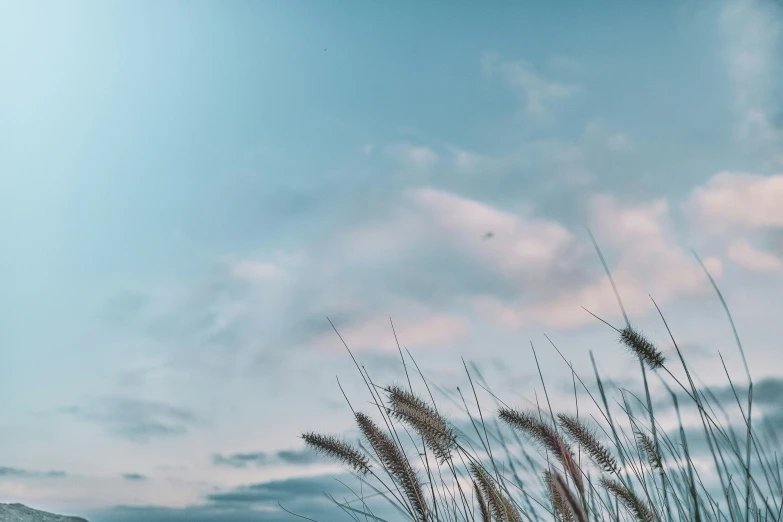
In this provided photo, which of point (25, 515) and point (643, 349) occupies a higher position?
point (643, 349)

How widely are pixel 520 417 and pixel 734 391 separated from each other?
3.85 feet

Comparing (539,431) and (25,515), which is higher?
(539,431)

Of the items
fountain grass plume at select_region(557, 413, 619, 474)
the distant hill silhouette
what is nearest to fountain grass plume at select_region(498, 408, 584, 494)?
fountain grass plume at select_region(557, 413, 619, 474)

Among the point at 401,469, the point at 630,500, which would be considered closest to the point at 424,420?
the point at 401,469

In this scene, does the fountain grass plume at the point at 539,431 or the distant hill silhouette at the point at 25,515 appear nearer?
the fountain grass plume at the point at 539,431

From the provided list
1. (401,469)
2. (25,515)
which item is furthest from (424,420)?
(25,515)

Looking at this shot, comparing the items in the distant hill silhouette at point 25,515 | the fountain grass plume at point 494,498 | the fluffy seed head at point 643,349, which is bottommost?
the distant hill silhouette at point 25,515

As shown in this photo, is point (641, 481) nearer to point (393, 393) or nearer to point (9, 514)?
point (393, 393)

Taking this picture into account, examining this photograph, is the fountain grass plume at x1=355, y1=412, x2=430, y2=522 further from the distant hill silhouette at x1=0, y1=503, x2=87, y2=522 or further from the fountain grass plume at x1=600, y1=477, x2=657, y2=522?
the distant hill silhouette at x1=0, y1=503, x2=87, y2=522

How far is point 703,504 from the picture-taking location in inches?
136

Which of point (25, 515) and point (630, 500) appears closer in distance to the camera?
point (630, 500)

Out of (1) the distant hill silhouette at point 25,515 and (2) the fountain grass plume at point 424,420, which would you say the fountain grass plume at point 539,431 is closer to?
(2) the fountain grass plume at point 424,420

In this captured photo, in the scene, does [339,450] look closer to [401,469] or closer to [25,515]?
[401,469]

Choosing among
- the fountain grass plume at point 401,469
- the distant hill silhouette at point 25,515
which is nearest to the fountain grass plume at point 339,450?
the fountain grass plume at point 401,469
